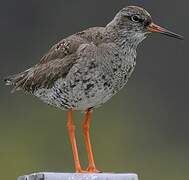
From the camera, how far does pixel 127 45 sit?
18.4 meters

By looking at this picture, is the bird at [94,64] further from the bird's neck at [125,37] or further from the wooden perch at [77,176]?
the wooden perch at [77,176]

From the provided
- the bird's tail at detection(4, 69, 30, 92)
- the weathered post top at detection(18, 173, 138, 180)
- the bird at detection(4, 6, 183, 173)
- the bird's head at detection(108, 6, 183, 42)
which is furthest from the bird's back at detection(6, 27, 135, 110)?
the weathered post top at detection(18, 173, 138, 180)

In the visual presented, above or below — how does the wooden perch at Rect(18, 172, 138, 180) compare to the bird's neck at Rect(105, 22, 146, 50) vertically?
below

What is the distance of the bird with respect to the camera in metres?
18.2

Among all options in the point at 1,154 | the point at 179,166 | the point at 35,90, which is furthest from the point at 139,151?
the point at 35,90

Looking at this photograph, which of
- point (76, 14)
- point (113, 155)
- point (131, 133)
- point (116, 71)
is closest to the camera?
point (116, 71)

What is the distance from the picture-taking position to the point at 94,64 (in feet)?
59.6

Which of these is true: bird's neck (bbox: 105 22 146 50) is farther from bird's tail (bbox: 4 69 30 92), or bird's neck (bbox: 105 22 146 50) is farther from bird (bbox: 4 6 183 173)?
bird's tail (bbox: 4 69 30 92)

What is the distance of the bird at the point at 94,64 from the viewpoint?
18156 mm

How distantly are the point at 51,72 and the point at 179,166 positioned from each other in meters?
20.0

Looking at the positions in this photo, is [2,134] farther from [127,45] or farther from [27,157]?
[127,45]

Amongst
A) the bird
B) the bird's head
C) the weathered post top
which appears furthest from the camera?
the bird's head

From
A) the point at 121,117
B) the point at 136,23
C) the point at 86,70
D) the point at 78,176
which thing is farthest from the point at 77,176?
the point at 121,117

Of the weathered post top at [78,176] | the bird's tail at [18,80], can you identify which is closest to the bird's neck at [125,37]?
the bird's tail at [18,80]
